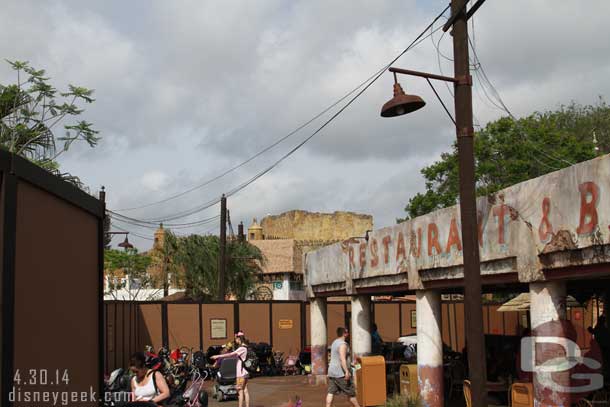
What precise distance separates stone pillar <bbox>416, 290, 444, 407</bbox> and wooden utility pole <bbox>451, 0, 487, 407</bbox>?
4.84 m

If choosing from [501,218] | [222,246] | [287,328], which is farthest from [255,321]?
[501,218]

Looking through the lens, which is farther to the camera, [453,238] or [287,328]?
[287,328]

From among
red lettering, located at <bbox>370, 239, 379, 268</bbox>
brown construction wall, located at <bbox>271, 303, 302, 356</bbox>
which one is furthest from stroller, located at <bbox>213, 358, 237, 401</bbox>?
brown construction wall, located at <bbox>271, 303, 302, 356</bbox>

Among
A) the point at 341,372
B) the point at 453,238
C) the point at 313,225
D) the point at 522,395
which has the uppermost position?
the point at 313,225

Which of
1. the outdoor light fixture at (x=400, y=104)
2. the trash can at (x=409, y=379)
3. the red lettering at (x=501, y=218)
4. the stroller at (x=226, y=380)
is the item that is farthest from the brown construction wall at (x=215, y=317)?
the outdoor light fixture at (x=400, y=104)

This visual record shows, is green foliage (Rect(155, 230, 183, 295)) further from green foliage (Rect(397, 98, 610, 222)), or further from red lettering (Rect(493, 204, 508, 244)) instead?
red lettering (Rect(493, 204, 508, 244))

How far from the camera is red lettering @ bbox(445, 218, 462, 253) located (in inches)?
539

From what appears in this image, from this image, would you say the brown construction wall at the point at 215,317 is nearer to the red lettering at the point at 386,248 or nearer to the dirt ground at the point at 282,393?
the dirt ground at the point at 282,393

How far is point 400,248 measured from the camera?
16.6 meters

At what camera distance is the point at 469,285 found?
10000mm

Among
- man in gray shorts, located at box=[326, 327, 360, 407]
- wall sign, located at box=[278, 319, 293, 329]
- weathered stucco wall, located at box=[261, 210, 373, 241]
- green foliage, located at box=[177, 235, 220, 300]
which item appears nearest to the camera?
man in gray shorts, located at box=[326, 327, 360, 407]

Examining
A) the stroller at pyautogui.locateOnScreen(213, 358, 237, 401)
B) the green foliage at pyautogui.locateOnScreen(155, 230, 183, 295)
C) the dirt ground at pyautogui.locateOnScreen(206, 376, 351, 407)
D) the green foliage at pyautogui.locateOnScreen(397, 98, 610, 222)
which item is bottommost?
the dirt ground at pyautogui.locateOnScreen(206, 376, 351, 407)

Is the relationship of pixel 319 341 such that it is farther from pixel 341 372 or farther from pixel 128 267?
pixel 128 267

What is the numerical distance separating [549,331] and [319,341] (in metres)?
12.9
